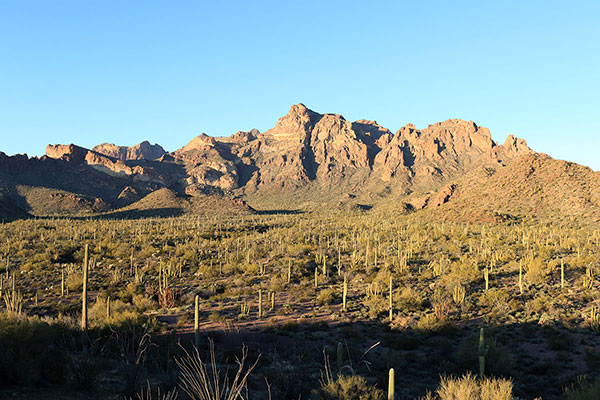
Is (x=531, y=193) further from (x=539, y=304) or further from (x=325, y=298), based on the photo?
(x=325, y=298)

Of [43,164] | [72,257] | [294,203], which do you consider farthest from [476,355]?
[43,164]

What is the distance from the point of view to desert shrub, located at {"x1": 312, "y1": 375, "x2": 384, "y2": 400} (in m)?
7.96

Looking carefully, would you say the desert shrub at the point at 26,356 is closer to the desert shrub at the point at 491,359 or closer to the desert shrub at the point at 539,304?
the desert shrub at the point at 491,359

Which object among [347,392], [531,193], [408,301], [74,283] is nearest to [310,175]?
[531,193]

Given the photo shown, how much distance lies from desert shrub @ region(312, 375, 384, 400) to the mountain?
182 ft

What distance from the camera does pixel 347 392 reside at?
800cm

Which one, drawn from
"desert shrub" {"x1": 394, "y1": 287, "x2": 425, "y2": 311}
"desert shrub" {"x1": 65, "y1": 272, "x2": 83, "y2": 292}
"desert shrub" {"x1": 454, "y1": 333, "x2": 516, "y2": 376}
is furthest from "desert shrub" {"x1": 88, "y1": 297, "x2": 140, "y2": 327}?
"desert shrub" {"x1": 394, "y1": 287, "x2": 425, "y2": 311}

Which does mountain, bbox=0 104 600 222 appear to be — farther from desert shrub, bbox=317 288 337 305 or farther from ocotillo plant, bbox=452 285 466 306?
desert shrub, bbox=317 288 337 305

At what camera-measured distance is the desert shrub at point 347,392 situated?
7961mm

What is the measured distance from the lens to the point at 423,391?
33.5ft

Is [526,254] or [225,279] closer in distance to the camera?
[225,279]

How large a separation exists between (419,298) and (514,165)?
6260cm

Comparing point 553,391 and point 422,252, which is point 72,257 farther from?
point 553,391

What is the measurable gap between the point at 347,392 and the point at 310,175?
13219 centimetres
